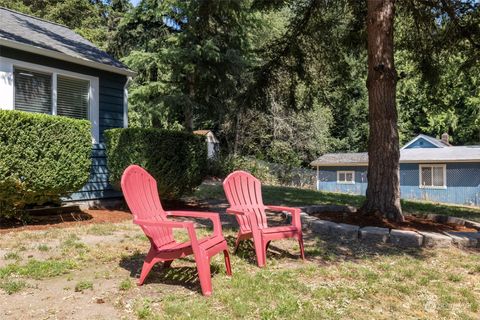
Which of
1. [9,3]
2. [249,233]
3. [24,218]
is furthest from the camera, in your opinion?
[9,3]

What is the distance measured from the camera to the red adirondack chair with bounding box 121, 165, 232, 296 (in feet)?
10.3

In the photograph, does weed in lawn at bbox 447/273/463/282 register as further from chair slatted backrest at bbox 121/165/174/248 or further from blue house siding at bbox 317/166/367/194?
blue house siding at bbox 317/166/367/194

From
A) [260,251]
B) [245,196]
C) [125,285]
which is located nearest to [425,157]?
[245,196]

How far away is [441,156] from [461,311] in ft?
64.4

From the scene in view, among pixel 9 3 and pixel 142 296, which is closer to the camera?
pixel 142 296

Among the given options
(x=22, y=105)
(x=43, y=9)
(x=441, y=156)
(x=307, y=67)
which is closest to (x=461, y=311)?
(x=22, y=105)

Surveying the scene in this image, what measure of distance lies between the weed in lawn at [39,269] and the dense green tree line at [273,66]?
5.92m

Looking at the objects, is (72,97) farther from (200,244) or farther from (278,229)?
(200,244)

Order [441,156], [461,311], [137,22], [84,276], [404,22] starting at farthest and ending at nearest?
[441,156] < [137,22] < [404,22] < [84,276] < [461,311]

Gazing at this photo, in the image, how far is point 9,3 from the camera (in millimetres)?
23562

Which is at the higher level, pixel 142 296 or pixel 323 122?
pixel 323 122

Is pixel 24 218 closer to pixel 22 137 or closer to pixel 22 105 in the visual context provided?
pixel 22 137

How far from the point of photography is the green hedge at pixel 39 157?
5.34 meters

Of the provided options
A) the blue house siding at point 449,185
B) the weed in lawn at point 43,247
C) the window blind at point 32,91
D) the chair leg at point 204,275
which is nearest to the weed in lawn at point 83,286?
the chair leg at point 204,275
